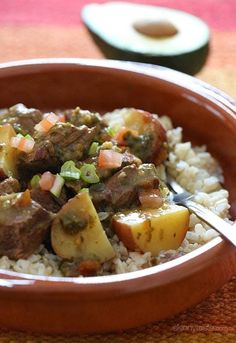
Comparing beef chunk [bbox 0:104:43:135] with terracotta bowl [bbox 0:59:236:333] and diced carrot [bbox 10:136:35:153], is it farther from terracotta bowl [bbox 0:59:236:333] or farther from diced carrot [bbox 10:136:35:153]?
terracotta bowl [bbox 0:59:236:333]

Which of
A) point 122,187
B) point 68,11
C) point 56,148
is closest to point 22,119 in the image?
point 56,148

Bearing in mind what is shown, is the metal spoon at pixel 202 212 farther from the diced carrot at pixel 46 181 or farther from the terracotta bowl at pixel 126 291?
the diced carrot at pixel 46 181

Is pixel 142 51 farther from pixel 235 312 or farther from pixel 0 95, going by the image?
pixel 235 312

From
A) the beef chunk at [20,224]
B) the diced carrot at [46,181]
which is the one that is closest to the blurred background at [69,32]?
the diced carrot at [46,181]

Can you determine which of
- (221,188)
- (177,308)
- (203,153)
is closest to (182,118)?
(203,153)

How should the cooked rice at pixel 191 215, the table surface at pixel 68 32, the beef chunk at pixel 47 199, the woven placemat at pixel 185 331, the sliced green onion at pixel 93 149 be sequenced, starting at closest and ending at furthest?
the woven placemat at pixel 185 331 → the cooked rice at pixel 191 215 → the beef chunk at pixel 47 199 → the sliced green onion at pixel 93 149 → the table surface at pixel 68 32

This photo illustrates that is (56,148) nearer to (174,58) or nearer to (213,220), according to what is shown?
(213,220)

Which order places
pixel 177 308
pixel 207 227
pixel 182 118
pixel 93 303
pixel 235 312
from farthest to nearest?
pixel 182 118, pixel 207 227, pixel 235 312, pixel 177 308, pixel 93 303

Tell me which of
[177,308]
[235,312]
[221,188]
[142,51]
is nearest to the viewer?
[177,308]

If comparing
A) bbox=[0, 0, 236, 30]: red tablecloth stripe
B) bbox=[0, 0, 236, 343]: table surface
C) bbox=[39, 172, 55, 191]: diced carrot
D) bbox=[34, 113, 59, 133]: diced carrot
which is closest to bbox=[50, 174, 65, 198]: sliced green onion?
bbox=[39, 172, 55, 191]: diced carrot
